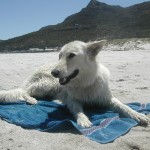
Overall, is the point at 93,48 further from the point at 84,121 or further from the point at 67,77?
the point at 84,121

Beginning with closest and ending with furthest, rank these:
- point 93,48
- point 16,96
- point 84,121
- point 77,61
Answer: point 84,121, point 77,61, point 93,48, point 16,96

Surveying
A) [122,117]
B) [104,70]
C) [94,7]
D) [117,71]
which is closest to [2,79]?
[117,71]

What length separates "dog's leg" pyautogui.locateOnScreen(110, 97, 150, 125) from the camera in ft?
18.6

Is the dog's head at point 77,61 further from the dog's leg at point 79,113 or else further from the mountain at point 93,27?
the mountain at point 93,27

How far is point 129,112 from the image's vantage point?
5973 millimetres

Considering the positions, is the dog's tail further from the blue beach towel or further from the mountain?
the mountain

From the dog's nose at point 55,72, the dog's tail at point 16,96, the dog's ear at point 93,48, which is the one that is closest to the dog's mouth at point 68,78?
the dog's nose at point 55,72

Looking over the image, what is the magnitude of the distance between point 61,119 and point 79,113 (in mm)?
359

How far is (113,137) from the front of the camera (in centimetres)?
496

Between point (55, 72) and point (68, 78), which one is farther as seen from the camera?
point (68, 78)

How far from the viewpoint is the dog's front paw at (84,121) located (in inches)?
216

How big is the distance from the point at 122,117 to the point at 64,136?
53.4 inches

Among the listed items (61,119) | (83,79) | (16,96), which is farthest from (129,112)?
(16,96)

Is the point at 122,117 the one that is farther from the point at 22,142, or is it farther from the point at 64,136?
the point at 22,142
